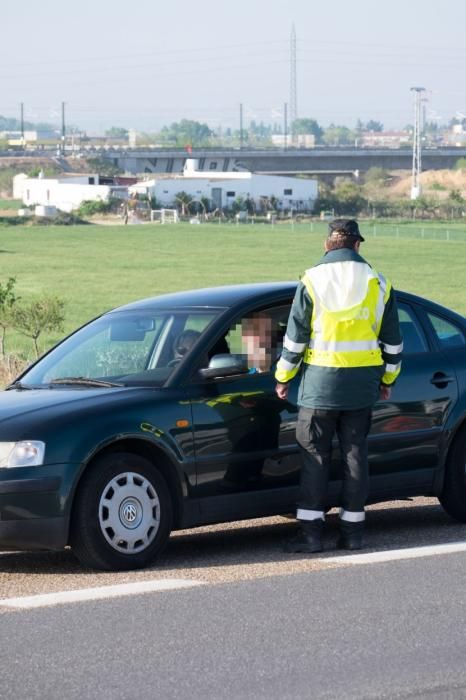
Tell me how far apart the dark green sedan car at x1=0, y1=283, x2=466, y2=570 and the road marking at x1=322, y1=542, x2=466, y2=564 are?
1.93 ft

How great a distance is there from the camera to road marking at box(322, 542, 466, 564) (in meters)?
7.46

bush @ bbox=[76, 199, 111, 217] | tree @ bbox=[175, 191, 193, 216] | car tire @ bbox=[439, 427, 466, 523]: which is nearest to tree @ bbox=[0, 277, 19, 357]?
car tire @ bbox=[439, 427, 466, 523]

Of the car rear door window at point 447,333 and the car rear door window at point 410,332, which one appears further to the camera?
the car rear door window at point 447,333

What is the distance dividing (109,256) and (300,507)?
7908 cm

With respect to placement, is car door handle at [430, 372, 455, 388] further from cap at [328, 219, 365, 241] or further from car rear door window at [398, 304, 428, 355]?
cap at [328, 219, 365, 241]

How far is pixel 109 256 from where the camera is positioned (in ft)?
284

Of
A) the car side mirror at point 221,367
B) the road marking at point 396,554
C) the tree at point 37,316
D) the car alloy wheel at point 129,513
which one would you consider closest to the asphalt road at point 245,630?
the road marking at point 396,554

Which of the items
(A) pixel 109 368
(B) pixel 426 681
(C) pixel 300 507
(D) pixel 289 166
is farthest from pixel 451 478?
(D) pixel 289 166

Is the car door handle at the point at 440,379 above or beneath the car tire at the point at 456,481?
above

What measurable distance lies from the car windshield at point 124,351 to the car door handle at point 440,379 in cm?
137

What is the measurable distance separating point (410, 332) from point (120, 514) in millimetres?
2311

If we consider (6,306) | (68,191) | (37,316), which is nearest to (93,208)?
(68,191)

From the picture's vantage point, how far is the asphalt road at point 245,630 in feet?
16.8

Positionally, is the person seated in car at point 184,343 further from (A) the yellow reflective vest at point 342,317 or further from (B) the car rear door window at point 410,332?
(B) the car rear door window at point 410,332
